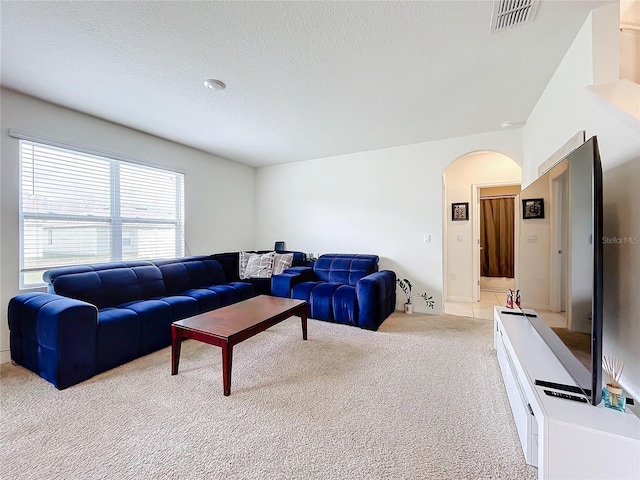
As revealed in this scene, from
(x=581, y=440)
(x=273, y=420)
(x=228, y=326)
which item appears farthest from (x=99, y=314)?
(x=581, y=440)

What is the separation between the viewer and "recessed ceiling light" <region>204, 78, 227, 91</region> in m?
2.29

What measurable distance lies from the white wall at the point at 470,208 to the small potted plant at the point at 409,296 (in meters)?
1.09

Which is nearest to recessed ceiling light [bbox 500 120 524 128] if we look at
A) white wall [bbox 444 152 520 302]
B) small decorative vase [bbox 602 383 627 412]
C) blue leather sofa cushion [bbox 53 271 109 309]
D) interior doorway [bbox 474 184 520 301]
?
white wall [bbox 444 152 520 302]

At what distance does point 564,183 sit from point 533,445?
132 centimetres

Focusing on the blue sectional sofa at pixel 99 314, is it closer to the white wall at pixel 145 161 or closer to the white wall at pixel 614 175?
the white wall at pixel 145 161

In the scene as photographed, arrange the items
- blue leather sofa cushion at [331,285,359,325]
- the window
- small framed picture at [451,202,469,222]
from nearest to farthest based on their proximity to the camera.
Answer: the window
blue leather sofa cushion at [331,285,359,325]
small framed picture at [451,202,469,222]

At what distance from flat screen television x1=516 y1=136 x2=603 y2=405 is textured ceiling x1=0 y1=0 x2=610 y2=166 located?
1031 millimetres

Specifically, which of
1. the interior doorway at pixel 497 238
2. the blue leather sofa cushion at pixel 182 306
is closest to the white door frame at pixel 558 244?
the blue leather sofa cushion at pixel 182 306

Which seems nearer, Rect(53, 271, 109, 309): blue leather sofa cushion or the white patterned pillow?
Rect(53, 271, 109, 309): blue leather sofa cushion

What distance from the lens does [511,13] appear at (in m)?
1.60

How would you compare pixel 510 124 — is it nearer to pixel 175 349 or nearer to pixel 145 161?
pixel 175 349

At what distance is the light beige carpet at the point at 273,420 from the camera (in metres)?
1.34

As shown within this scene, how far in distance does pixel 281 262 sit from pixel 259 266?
347mm

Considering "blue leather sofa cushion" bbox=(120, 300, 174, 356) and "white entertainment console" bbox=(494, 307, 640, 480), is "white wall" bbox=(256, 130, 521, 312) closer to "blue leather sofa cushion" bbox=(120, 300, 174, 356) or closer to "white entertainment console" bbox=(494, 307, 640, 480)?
"blue leather sofa cushion" bbox=(120, 300, 174, 356)
